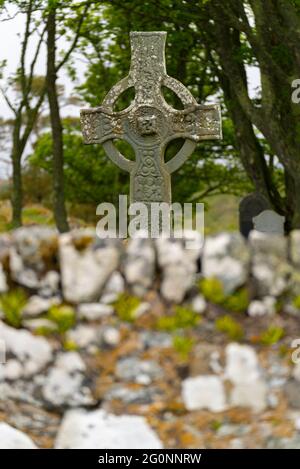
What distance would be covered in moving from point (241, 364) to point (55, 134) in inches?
586

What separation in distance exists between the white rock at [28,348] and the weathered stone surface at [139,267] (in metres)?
0.38

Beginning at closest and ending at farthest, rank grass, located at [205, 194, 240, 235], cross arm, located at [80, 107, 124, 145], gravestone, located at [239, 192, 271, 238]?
1. cross arm, located at [80, 107, 124, 145]
2. gravestone, located at [239, 192, 271, 238]
3. grass, located at [205, 194, 240, 235]

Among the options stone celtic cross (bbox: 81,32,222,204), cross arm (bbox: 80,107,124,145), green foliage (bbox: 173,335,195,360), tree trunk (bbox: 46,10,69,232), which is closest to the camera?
green foliage (bbox: 173,335,195,360)

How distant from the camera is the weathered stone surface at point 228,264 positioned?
3305 mm

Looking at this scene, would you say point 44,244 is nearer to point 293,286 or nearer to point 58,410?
point 58,410

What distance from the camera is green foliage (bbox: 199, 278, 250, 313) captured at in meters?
3.30

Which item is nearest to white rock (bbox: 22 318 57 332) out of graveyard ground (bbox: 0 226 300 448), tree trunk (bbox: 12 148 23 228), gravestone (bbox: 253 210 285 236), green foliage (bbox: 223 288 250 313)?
graveyard ground (bbox: 0 226 300 448)

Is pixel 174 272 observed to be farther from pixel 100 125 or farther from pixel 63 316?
pixel 100 125

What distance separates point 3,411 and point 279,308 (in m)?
1.10

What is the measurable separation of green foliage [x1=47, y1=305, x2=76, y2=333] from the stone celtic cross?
7.51 meters

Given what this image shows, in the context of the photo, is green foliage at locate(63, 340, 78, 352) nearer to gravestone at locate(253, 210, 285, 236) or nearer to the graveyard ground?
the graveyard ground

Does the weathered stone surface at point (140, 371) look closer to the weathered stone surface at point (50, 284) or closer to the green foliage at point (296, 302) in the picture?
the weathered stone surface at point (50, 284)

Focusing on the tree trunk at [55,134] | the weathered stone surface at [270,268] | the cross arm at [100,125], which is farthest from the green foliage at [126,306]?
the tree trunk at [55,134]

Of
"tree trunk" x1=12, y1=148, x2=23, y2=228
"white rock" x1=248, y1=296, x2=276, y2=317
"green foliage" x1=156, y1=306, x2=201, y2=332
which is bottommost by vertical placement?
"green foliage" x1=156, y1=306, x2=201, y2=332
